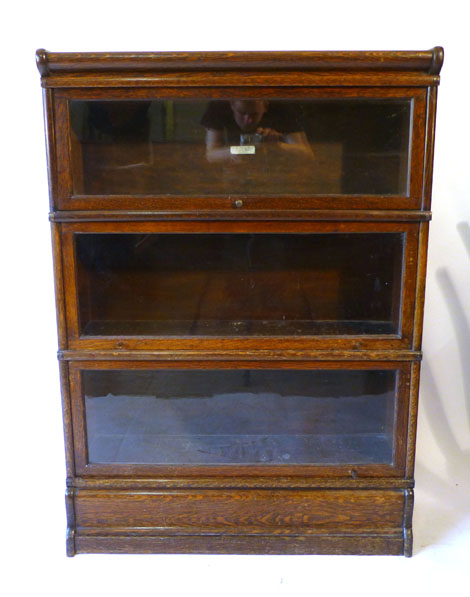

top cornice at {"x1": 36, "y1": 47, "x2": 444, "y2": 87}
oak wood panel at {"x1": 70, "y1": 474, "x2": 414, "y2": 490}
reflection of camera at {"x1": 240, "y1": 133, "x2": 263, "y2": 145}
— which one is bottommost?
oak wood panel at {"x1": 70, "y1": 474, "x2": 414, "y2": 490}

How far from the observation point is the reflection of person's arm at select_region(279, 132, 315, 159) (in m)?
1.47

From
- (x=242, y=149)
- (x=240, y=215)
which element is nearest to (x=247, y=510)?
(x=240, y=215)

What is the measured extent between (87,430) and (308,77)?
3.00 ft

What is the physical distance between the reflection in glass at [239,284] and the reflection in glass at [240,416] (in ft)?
0.36

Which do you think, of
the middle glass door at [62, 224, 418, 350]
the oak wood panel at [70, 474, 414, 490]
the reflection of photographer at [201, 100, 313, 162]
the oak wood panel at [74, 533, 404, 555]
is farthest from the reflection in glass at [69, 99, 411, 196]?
the oak wood panel at [74, 533, 404, 555]

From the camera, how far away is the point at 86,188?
1.48 metres

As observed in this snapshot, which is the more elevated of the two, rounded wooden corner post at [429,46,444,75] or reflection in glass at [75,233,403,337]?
rounded wooden corner post at [429,46,444,75]

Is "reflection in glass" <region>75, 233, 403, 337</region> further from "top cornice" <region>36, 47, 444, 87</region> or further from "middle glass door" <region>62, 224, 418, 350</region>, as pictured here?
"top cornice" <region>36, 47, 444, 87</region>

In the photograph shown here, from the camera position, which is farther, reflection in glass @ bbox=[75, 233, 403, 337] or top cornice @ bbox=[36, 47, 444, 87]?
reflection in glass @ bbox=[75, 233, 403, 337]

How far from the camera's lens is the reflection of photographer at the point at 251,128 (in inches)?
56.2

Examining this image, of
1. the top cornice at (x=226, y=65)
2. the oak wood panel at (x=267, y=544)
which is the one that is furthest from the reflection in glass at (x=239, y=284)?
the oak wood panel at (x=267, y=544)

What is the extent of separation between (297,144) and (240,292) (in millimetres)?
364

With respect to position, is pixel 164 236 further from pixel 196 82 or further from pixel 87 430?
pixel 87 430
